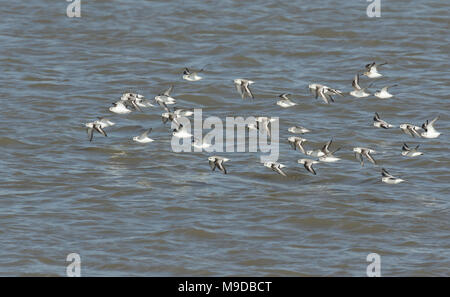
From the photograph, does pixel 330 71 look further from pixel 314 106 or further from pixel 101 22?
pixel 101 22

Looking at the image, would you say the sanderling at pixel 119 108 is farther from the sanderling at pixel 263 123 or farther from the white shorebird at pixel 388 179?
the white shorebird at pixel 388 179

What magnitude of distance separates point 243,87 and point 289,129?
105 inches

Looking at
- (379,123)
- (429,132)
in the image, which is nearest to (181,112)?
(379,123)

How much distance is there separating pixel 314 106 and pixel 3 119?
8.89 m

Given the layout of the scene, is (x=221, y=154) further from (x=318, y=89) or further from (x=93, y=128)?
(x=318, y=89)

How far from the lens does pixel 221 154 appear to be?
27.0m

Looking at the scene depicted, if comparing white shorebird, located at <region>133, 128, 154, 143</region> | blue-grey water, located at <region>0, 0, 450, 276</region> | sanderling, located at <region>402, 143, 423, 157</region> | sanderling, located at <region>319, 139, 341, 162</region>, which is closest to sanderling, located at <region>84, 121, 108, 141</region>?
blue-grey water, located at <region>0, 0, 450, 276</region>

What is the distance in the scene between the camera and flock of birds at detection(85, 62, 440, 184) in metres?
25.5

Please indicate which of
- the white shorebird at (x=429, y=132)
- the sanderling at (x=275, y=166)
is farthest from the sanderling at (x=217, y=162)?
the white shorebird at (x=429, y=132)

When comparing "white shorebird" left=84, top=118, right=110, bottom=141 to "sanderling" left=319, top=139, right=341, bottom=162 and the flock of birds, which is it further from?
"sanderling" left=319, top=139, right=341, bottom=162

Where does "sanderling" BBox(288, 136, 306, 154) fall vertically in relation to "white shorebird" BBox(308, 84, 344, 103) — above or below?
below
